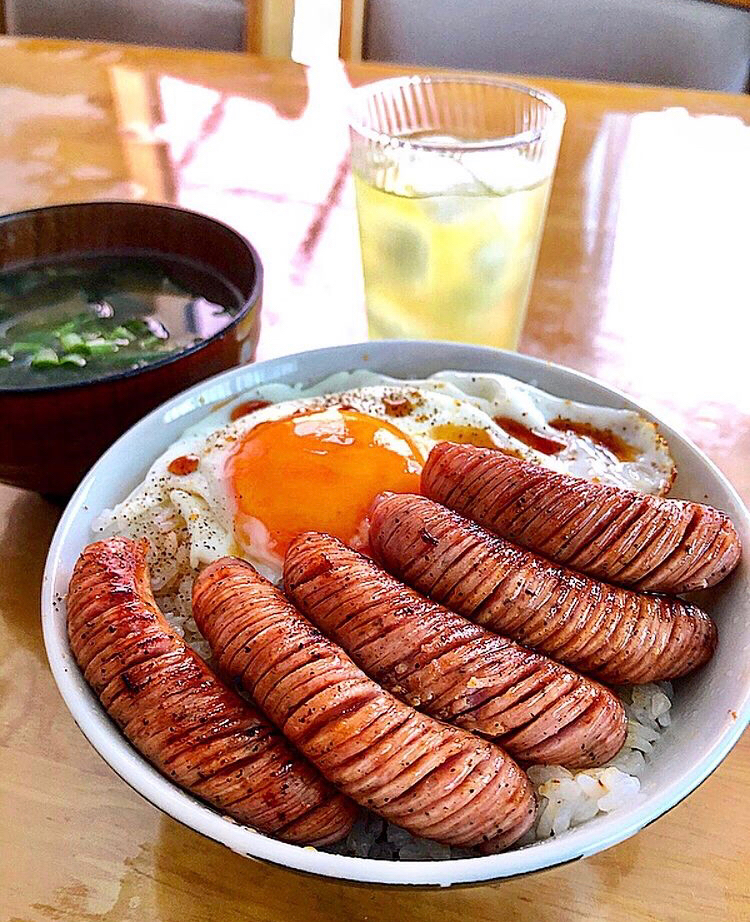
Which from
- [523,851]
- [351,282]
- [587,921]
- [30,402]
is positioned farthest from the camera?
[351,282]

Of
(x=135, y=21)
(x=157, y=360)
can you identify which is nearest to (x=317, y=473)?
(x=157, y=360)

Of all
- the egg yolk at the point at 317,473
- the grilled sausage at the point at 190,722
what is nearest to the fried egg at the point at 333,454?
the egg yolk at the point at 317,473

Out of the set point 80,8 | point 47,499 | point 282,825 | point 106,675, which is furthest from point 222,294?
point 80,8

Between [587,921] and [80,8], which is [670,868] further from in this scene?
[80,8]

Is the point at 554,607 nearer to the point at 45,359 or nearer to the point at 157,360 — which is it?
the point at 157,360

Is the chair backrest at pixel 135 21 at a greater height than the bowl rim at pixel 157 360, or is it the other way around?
the chair backrest at pixel 135 21

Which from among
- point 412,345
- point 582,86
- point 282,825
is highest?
point 582,86

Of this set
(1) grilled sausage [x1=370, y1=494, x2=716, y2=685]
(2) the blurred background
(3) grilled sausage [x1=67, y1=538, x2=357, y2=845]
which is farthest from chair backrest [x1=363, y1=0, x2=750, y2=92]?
(3) grilled sausage [x1=67, y1=538, x2=357, y2=845]

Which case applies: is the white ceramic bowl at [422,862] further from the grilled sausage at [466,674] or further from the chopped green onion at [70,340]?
the chopped green onion at [70,340]
